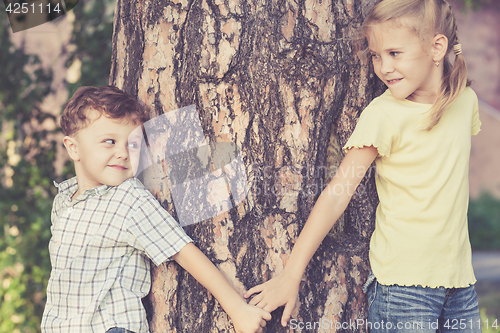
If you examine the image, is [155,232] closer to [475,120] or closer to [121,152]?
[121,152]

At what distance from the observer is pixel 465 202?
153 centimetres

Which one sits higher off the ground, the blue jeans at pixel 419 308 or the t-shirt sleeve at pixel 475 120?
the t-shirt sleeve at pixel 475 120

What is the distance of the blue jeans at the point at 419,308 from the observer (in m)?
1.46

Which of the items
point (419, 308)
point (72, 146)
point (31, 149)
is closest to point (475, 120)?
point (419, 308)

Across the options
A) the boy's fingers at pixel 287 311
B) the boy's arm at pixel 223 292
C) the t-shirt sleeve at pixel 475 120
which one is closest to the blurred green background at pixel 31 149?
the boy's arm at pixel 223 292

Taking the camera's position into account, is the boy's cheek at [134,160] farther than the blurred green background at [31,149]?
No

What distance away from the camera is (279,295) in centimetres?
143

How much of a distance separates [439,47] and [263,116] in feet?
2.09

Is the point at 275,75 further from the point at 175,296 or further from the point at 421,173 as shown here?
the point at 175,296

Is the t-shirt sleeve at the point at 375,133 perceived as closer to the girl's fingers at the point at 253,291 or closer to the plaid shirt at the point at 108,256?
the girl's fingers at the point at 253,291

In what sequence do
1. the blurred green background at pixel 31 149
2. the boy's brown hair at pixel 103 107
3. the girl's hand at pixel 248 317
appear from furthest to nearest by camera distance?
1. the blurred green background at pixel 31 149
2. the boy's brown hair at pixel 103 107
3. the girl's hand at pixel 248 317

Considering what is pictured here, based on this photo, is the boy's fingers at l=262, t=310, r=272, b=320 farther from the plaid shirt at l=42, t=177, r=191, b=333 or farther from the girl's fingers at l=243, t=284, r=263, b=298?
the plaid shirt at l=42, t=177, r=191, b=333

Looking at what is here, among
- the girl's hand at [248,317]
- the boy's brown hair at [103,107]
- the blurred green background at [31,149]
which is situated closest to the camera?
the girl's hand at [248,317]

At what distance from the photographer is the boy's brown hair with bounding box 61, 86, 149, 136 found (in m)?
1.54
